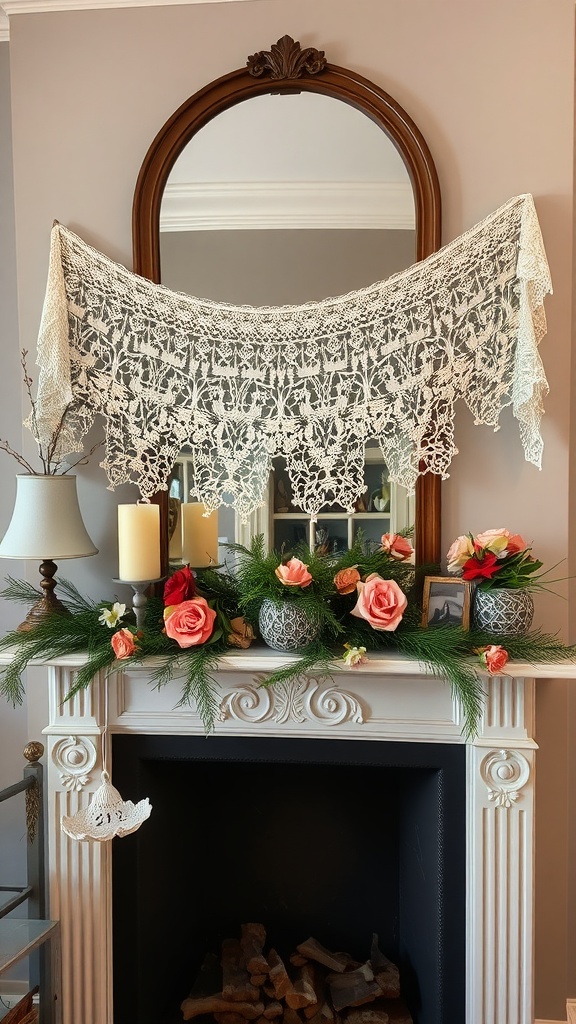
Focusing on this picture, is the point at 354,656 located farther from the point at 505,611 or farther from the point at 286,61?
the point at 286,61

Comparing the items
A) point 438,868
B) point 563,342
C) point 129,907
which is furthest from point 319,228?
point 129,907

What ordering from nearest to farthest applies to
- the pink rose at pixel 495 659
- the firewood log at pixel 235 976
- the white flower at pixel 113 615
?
the pink rose at pixel 495 659 < the white flower at pixel 113 615 < the firewood log at pixel 235 976

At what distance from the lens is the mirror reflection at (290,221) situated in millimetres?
1635

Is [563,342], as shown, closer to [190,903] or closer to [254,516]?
[254,516]

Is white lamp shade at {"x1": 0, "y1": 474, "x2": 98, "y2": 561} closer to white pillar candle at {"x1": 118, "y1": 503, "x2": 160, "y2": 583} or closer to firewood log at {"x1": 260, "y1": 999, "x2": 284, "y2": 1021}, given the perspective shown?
white pillar candle at {"x1": 118, "y1": 503, "x2": 160, "y2": 583}

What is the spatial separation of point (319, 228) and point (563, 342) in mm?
623

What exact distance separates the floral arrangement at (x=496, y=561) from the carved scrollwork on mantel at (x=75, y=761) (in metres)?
0.92

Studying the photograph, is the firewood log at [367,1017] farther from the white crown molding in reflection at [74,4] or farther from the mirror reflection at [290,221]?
the white crown molding in reflection at [74,4]

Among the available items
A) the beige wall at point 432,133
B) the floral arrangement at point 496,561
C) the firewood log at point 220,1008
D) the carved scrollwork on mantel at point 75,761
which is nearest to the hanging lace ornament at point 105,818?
the carved scrollwork on mantel at point 75,761

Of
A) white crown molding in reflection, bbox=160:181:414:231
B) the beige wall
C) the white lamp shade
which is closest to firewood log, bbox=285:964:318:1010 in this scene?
the beige wall

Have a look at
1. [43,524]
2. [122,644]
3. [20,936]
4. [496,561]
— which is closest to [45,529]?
[43,524]

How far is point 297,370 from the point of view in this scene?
158 cm

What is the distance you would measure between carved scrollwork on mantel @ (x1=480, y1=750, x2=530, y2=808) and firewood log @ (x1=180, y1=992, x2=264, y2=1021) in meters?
0.79

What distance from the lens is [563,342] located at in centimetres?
160
